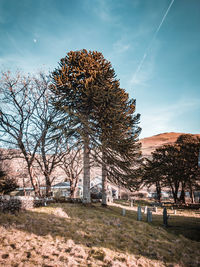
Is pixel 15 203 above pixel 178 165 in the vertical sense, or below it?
below

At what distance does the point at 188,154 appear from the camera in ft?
72.0

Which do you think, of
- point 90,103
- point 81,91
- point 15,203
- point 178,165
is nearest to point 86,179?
point 15,203

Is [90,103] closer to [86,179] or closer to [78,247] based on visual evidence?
[86,179]

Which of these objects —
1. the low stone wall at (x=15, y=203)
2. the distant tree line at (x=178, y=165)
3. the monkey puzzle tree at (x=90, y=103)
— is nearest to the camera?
the low stone wall at (x=15, y=203)

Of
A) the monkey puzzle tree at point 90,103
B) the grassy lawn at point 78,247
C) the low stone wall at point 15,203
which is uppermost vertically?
the monkey puzzle tree at point 90,103

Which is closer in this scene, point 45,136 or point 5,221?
point 5,221

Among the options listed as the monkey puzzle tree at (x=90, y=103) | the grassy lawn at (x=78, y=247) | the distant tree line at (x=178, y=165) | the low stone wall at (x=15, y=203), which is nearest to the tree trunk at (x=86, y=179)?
the monkey puzzle tree at (x=90, y=103)

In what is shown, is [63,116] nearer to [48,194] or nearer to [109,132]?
[109,132]

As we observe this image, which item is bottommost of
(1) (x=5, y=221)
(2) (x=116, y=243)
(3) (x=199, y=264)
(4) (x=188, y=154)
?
(3) (x=199, y=264)

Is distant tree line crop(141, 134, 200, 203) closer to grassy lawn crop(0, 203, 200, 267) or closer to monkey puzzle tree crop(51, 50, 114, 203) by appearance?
monkey puzzle tree crop(51, 50, 114, 203)

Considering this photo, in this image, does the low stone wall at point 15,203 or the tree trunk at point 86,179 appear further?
the tree trunk at point 86,179

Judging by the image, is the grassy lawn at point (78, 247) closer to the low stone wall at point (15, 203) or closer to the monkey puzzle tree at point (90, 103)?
the low stone wall at point (15, 203)

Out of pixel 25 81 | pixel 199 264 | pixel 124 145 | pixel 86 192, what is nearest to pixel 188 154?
pixel 124 145

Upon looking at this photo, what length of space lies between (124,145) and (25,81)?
36.0ft
